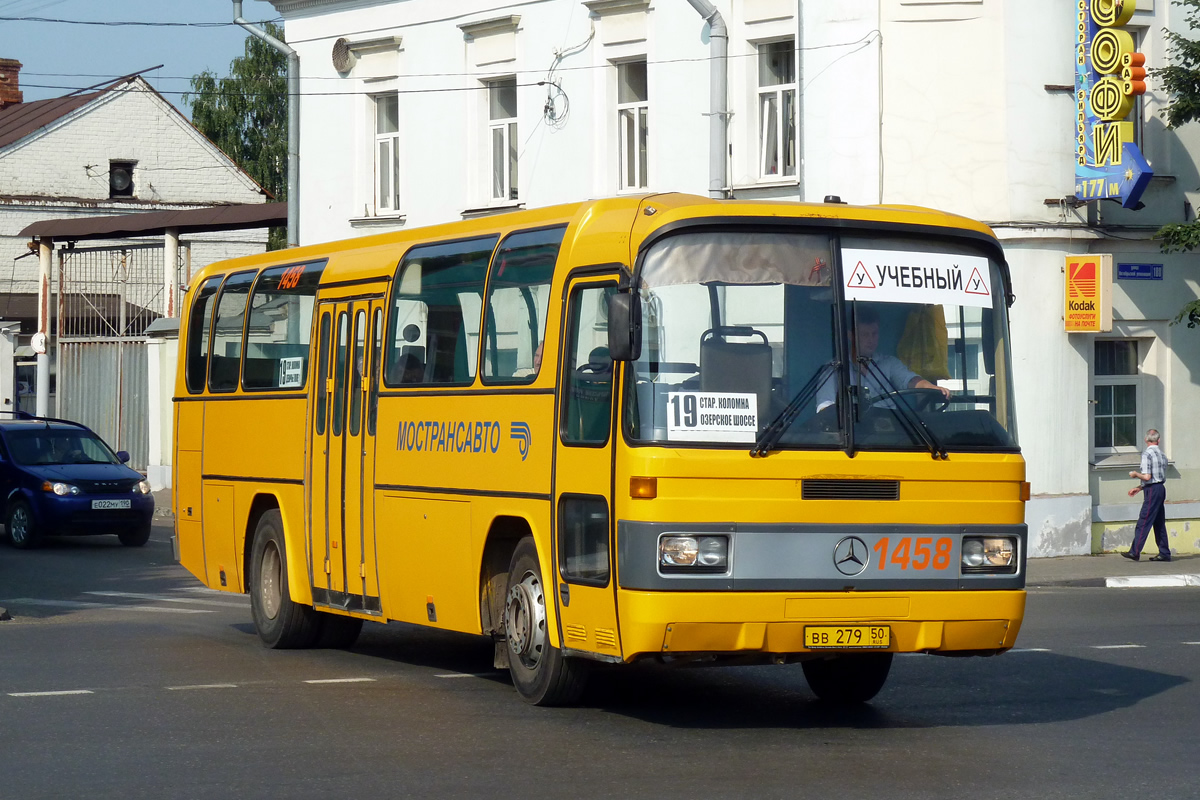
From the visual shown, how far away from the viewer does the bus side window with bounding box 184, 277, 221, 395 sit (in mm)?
15281

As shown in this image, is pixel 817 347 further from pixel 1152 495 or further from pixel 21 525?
pixel 21 525

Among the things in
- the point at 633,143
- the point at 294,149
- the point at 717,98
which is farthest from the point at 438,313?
the point at 294,149

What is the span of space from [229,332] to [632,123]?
12.8 m

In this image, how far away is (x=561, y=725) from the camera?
9.70 meters

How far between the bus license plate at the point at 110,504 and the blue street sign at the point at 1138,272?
13.7m

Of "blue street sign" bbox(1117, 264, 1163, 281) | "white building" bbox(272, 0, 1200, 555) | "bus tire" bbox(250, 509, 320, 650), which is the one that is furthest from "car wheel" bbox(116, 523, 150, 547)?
"blue street sign" bbox(1117, 264, 1163, 281)

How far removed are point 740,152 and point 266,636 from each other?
12.9m

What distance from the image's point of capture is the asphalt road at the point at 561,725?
809cm

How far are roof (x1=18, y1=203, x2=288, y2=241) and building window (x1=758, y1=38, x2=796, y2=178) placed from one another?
1306cm

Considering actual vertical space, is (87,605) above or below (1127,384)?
below

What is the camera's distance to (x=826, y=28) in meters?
23.3

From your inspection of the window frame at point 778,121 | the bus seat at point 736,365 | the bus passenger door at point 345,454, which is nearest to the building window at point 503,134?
the window frame at point 778,121

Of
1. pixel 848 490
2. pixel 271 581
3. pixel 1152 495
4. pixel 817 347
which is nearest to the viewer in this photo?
pixel 848 490

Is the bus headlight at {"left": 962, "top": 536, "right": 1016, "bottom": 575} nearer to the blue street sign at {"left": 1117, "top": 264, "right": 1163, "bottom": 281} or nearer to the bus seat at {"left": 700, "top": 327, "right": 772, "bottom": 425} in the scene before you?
the bus seat at {"left": 700, "top": 327, "right": 772, "bottom": 425}
